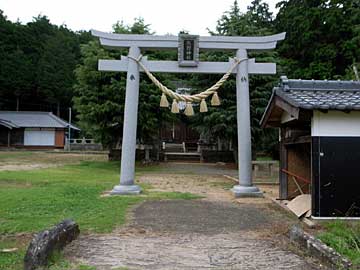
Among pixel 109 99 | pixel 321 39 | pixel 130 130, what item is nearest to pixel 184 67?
pixel 130 130

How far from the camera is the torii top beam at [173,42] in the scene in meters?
11.9

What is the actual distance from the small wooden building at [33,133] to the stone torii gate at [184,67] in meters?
32.5

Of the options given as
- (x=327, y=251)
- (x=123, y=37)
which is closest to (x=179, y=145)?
(x=123, y=37)

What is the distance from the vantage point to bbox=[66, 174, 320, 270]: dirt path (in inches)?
193

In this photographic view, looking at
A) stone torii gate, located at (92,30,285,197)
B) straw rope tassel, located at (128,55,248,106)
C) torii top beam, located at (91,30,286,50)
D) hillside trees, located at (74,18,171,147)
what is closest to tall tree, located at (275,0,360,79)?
hillside trees, located at (74,18,171,147)

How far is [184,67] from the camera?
12016 millimetres

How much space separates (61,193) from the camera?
10.8 metres

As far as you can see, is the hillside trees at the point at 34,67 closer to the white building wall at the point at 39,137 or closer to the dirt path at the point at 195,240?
the white building wall at the point at 39,137

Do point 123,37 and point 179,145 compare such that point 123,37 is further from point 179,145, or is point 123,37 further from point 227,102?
point 179,145

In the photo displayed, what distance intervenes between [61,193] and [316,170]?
251 inches

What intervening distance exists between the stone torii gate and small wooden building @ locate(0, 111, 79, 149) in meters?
32.5

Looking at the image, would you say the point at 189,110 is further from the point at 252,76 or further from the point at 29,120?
the point at 29,120

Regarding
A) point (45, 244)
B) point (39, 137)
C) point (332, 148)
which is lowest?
point (45, 244)

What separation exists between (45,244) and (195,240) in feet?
7.53
